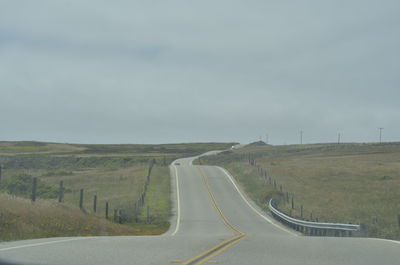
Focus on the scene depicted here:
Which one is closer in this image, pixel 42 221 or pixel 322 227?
pixel 42 221

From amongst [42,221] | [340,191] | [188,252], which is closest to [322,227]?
[42,221]

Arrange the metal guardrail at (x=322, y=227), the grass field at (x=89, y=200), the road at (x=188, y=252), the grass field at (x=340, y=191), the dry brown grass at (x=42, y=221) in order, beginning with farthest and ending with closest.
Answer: the grass field at (x=340, y=191)
the metal guardrail at (x=322, y=227)
the grass field at (x=89, y=200)
the dry brown grass at (x=42, y=221)
the road at (x=188, y=252)

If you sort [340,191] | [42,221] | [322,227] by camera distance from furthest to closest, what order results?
[340,191] < [322,227] < [42,221]

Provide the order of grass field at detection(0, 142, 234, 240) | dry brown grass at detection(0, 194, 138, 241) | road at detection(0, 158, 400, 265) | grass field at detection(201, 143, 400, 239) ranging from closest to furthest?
1. road at detection(0, 158, 400, 265)
2. dry brown grass at detection(0, 194, 138, 241)
3. grass field at detection(0, 142, 234, 240)
4. grass field at detection(201, 143, 400, 239)

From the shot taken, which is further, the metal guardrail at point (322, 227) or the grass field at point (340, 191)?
the grass field at point (340, 191)

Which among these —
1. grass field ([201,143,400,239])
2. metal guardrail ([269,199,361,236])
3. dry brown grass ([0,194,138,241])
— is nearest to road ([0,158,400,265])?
dry brown grass ([0,194,138,241])

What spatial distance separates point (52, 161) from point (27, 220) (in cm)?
9271

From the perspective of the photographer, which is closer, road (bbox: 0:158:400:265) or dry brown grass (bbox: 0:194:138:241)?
road (bbox: 0:158:400:265)

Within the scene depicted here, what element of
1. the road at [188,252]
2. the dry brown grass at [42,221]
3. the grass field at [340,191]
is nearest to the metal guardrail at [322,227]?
the grass field at [340,191]

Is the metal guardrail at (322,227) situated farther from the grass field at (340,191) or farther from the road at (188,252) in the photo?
the road at (188,252)

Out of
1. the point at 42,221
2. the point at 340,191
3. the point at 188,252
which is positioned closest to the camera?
the point at 188,252

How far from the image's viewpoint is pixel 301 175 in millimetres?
72000

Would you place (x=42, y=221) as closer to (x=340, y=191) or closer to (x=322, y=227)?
(x=322, y=227)

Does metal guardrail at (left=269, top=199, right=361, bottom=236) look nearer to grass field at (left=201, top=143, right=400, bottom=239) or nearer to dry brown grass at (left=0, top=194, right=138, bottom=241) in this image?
grass field at (left=201, top=143, right=400, bottom=239)
